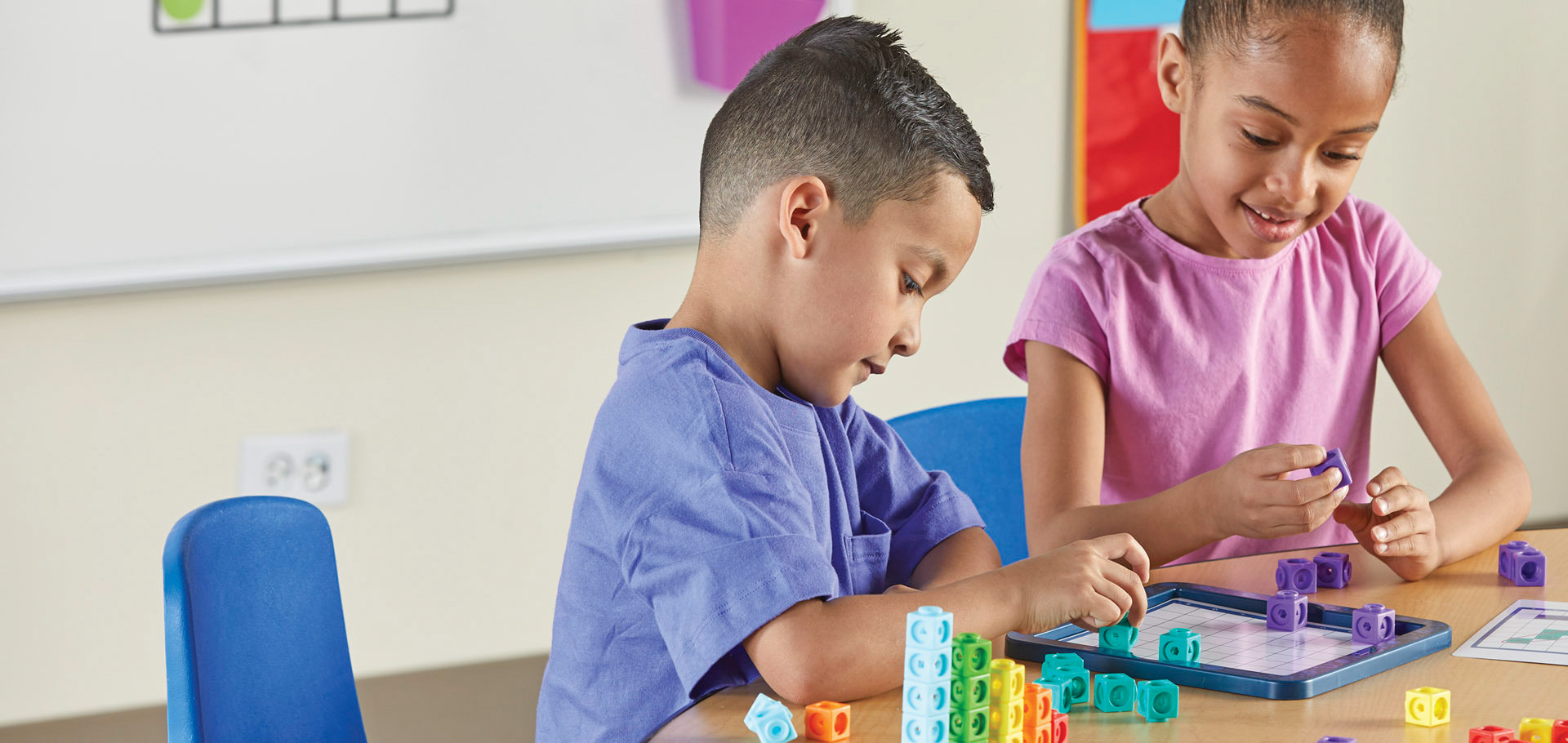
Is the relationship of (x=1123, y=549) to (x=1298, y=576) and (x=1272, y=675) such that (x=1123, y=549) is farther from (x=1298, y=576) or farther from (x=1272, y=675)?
(x=1298, y=576)

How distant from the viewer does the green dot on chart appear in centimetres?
174

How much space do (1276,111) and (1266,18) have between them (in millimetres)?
89

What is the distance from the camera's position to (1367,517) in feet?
3.58

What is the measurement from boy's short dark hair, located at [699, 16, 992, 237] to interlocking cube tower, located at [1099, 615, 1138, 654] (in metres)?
0.31

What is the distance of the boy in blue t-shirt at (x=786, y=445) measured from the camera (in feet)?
2.61

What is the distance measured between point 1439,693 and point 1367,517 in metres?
0.37

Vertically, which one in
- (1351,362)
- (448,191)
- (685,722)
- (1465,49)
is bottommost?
(685,722)

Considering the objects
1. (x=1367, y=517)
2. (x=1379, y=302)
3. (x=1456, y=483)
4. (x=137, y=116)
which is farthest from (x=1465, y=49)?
(x=137, y=116)

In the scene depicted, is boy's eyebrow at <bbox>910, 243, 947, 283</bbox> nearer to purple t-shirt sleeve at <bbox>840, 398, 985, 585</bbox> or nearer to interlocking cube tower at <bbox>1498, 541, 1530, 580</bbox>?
purple t-shirt sleeve at <bbox>840, 398, 985, 585</bbox>

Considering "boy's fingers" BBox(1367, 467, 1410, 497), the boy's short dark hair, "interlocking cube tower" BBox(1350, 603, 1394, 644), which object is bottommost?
"interlocking cube tower" BBox(1350, 603, 1394, 644)

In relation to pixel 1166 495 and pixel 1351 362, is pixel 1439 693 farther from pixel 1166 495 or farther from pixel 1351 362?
pixel 1351 362

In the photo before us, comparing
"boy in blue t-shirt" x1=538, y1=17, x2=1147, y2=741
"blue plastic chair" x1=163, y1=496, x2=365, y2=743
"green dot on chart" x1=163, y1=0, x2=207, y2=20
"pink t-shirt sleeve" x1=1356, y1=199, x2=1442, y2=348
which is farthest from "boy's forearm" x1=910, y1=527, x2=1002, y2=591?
"green dot on chart" x1=163, y1=0, x2=207, y2=20

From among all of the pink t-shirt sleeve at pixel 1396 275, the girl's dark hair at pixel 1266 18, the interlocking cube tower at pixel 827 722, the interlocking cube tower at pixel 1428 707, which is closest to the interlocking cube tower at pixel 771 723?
the interlocking cube tower at pixel 827 722

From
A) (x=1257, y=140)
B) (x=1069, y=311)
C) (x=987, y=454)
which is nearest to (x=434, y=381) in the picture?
(x=987, y=454)
